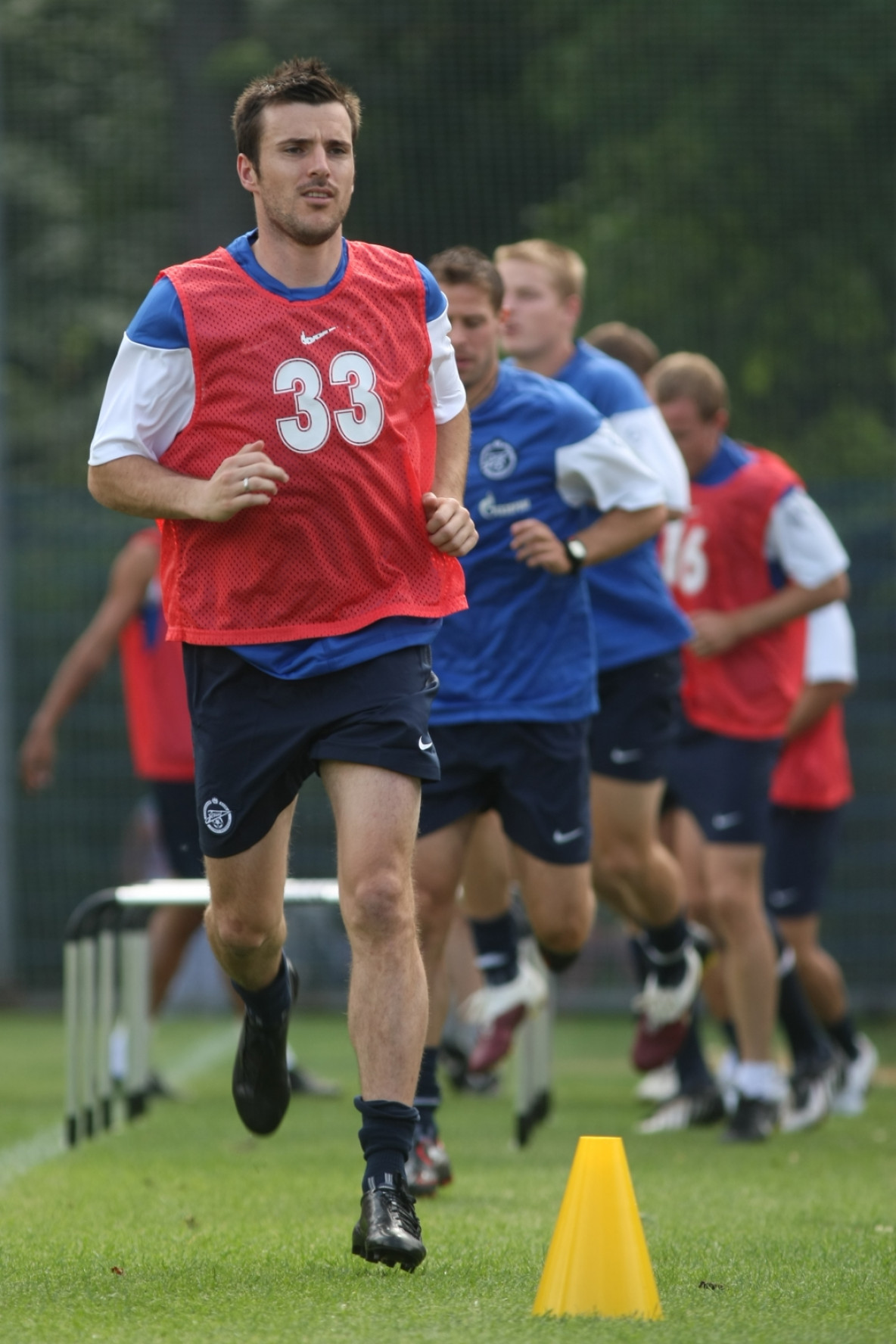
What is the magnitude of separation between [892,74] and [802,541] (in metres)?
7.45

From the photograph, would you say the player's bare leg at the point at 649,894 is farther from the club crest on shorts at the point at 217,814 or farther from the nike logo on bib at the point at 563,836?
the club crest on shorts at the point at 217,814

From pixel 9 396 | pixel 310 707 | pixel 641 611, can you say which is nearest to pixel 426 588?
pixel 310 707

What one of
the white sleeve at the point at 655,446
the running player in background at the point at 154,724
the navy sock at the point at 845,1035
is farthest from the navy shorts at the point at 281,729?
the navy sock at the point at 845,1035

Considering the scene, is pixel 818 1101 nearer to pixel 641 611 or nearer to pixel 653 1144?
pixel 653 1144

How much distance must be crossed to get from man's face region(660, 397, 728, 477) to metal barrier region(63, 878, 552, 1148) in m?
2.08

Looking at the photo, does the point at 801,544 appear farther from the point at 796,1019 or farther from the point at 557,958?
the point at 557,958

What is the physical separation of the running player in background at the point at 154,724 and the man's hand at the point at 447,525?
474 centimetres

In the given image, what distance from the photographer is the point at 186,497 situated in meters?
4.48

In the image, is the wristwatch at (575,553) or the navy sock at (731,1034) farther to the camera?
the navy sock at (731,1034)

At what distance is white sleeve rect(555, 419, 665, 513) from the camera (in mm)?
6328

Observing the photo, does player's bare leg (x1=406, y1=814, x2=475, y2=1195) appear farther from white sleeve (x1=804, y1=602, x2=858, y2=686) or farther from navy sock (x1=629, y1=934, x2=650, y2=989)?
white sleeve (x1=804, y1=602, x2=858, y2=686)

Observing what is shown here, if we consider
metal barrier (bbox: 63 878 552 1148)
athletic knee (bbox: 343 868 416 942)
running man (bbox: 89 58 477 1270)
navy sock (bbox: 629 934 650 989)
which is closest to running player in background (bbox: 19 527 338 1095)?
navy sock (bbox: 629 934 650 989)

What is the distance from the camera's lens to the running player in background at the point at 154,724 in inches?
369

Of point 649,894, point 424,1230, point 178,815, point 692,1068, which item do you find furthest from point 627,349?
point 424,1230
